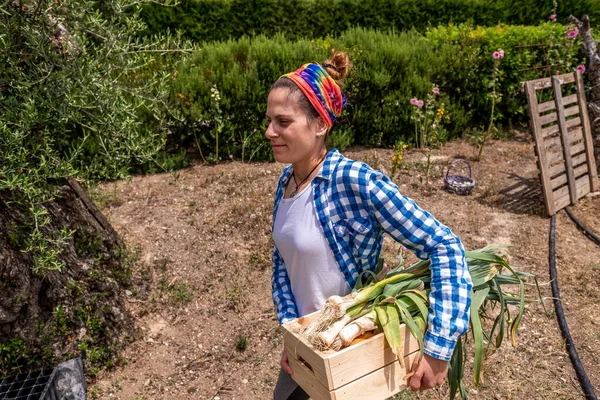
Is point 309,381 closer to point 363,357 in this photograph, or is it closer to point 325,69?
point 363,357

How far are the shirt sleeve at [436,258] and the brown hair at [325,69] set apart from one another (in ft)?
1.12

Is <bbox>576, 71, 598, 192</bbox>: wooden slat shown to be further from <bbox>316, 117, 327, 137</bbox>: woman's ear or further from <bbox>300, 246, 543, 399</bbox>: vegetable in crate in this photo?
<bbox>316, 117, 327, 137</bbox>: woman's ear

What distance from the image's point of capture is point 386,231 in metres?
1.65

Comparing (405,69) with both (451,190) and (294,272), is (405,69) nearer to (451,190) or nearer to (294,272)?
(451,190)

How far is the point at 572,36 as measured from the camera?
735 centimetres

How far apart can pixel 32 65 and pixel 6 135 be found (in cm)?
44

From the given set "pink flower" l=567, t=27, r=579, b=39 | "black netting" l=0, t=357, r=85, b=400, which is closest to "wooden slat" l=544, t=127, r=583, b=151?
"pink flower" l=567, t=27, r=579, b=39

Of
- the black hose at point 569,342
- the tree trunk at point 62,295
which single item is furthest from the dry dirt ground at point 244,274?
the tree trunk at point 62,295

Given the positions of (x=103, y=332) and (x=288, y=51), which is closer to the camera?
(x=103, y=332)

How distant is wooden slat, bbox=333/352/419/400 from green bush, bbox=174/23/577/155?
4.44 meters

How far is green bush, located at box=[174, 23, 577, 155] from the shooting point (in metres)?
5.91

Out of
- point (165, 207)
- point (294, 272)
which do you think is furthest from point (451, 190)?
point (294, 272)

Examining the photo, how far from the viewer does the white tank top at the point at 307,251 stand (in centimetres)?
177

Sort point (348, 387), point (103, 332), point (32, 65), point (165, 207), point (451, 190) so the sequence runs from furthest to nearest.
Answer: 1. point (451, 190)
2. point (165, 207)
3. point (103, 332)
4. point (32, 65)
5. point (348, 387)
